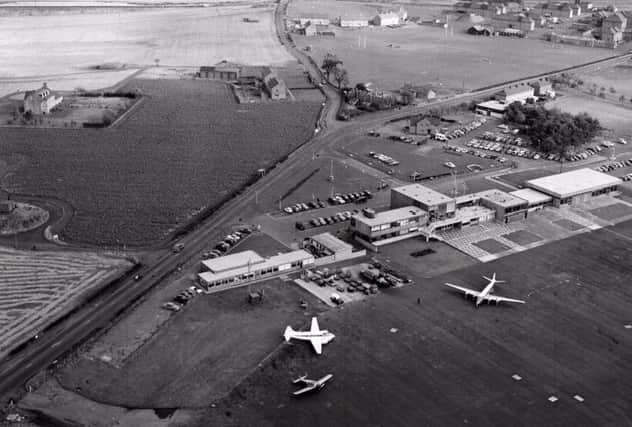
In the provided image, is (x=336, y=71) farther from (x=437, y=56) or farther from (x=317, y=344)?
(x=317, y=344)

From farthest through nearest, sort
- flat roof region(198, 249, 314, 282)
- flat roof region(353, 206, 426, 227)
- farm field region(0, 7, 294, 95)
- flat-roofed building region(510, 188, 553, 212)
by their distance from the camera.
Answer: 1. farm field region(0, 7, 294, 95)
2. flat-roofed building region(510, 188, 553, 212)
3. flat roof region(353, 206, 426, 227)
4. flat roof region(198, 249, 314, 282)

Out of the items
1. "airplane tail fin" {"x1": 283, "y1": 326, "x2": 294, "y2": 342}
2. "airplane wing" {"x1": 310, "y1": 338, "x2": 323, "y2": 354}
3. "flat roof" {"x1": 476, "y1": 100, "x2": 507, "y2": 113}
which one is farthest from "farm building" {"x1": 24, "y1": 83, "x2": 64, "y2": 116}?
"airplane wing" {"x1": 310, "y1": 338, "x2": 323, "y2": 354}

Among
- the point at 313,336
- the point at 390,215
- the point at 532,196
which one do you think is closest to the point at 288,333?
the point at 313,336

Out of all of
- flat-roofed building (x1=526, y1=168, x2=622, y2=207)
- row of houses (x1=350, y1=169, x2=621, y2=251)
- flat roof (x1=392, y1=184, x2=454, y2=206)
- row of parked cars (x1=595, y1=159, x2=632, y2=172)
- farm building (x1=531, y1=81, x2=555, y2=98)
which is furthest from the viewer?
farm building (x1=531, y1=81, x2=555, y2=98)

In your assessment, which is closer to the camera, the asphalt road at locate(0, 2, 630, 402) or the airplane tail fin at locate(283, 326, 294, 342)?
the asphalt road at locate(0, 2, 630, 402)

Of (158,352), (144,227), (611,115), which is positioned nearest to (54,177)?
(144,227)

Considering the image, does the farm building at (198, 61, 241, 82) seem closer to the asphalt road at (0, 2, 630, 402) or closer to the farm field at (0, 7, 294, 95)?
the farm field at (0, 7, 294, 95)

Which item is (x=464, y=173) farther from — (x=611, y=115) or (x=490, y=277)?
(x=611, y=115)
